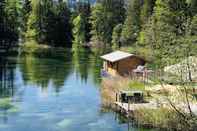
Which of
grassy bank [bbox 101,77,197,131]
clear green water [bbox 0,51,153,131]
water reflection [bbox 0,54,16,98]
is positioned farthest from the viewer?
water reflection [bbox 0,54,16,98]

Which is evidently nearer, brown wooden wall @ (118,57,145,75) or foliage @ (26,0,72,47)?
brown wooden wall @ (118,57,145,75)

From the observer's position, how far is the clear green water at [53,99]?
3083cm

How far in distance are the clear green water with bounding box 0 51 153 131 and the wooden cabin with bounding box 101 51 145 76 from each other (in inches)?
94.6

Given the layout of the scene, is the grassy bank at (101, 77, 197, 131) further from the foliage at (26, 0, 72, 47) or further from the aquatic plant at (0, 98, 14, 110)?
the foliage at (26, 0, 72, 47)

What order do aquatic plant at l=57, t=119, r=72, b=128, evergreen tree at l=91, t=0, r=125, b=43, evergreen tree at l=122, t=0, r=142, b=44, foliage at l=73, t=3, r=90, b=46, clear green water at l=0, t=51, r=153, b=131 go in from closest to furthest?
1. aquatic plant at l=57, t=119, r=72, b=128
2. clear green water at l=0, t=51, r=153, b=131
3. evergreen tree at l=122, t=0, r=142, b=44
4. evergreen tree at l=91, t=0, r=125, b=43
5. foliage at l=73, t=3, r=90, b=46

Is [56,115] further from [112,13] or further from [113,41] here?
[112,13]

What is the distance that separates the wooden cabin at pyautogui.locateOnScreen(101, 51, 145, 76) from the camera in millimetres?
49406

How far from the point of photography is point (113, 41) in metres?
104

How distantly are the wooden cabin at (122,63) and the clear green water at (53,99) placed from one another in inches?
94.6

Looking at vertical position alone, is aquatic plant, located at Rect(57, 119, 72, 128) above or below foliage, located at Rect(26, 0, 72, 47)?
below

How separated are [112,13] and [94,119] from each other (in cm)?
8200

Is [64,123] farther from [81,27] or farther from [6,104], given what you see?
[81,27]

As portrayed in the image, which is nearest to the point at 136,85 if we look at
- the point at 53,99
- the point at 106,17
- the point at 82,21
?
the point at 53,99

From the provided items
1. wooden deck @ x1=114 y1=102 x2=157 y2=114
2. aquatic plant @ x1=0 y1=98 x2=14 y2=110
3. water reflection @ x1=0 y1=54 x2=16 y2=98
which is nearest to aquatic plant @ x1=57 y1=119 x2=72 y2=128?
wooden deck @ x1=114 y1=102 x2=157 y2=114
